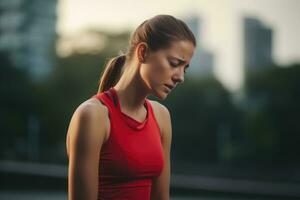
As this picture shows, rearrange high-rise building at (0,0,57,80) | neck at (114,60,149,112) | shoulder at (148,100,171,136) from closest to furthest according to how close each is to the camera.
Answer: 1. neck at (114,60,149,112)
2. shoulder at (148,100,171,136)
3. high-rise building at (0,0,57,80)

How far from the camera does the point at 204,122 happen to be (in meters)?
55.7

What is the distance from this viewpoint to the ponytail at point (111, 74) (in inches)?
101

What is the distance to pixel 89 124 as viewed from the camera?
2.19 metres

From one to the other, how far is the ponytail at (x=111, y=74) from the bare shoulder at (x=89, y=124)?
34 cm

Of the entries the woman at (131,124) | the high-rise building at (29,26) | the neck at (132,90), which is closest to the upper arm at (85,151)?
the woman at (131,124)

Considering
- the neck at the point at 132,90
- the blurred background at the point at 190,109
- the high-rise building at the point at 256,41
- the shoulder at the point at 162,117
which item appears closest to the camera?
the neck at the point at 132,90

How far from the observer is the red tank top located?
226 cm

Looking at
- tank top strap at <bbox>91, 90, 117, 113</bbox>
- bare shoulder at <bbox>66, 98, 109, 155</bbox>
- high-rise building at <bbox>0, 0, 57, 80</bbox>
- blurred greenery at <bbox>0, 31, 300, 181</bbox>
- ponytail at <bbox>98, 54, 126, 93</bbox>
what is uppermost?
ponytail at <bbox>98, 54, 126, 93</bbox>

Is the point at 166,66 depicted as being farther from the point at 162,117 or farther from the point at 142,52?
the point at 162,117

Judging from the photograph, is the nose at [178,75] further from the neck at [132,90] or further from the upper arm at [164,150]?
the upper arm at [164,150]

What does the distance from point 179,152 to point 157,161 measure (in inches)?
2181

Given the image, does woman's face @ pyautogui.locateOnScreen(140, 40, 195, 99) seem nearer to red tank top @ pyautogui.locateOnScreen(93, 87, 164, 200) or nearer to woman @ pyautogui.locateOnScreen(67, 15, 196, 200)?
woman @ pyautogui.locateOnScreen(67, 15, 196, 200)

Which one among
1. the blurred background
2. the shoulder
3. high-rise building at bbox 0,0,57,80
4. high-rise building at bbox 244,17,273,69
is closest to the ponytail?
the shoulder

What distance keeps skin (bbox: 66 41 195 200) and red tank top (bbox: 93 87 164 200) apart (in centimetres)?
4
